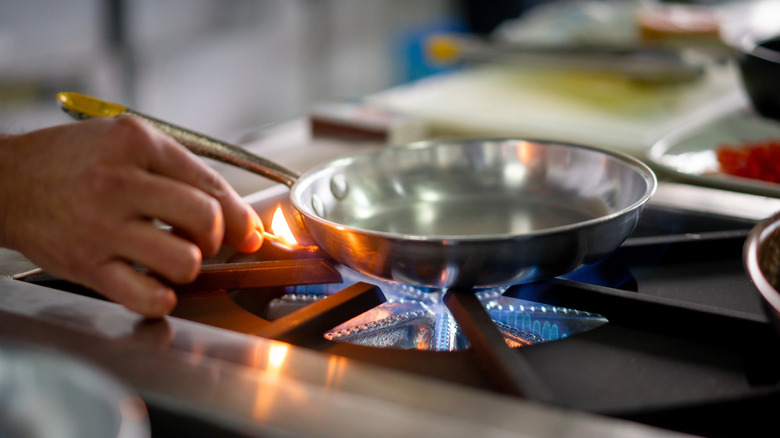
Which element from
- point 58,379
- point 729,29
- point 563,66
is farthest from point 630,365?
point 729,29

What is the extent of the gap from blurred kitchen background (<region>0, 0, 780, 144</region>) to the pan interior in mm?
870

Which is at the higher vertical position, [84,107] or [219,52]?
[84,107]

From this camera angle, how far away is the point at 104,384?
23 cm

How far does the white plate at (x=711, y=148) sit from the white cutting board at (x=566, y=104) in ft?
0.12

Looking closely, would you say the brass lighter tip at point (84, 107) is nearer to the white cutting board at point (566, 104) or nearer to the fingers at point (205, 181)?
the fingers at point (205, 181)

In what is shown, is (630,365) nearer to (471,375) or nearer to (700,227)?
(471,375)

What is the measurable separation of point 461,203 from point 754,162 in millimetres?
308

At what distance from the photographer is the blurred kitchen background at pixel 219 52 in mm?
1818

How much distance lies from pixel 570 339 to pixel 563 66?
0.79 m

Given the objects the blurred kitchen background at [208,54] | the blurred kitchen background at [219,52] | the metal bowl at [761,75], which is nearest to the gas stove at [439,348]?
the metal bowl at [761,75]

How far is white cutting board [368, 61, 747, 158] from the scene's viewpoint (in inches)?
33.5

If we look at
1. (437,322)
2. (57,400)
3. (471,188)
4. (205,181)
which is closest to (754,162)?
(471,188)

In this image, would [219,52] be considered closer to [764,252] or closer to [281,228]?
[281,228]

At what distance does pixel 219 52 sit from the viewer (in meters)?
2.41
